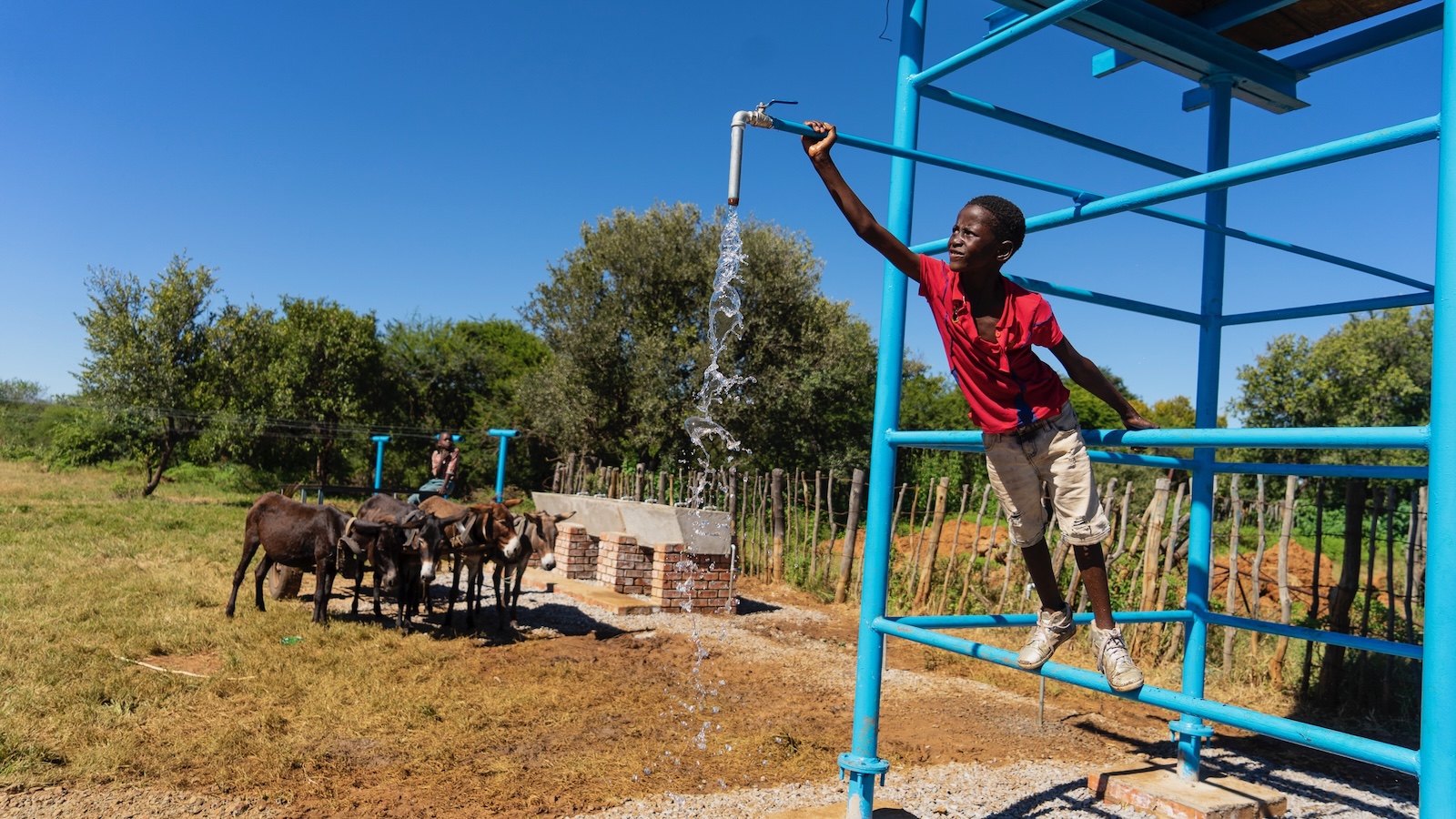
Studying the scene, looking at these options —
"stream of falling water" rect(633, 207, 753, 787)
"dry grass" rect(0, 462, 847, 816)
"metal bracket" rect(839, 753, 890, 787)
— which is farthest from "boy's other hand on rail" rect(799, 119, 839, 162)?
"dry grass" rect(0, 462, 847, 816)

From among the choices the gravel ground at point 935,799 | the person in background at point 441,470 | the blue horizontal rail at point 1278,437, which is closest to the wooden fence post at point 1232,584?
the gravel ground at point 935,799

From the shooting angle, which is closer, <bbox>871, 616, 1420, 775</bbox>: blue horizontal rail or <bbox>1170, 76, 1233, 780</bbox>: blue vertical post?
<bbox>871, 616, 1420, 775</bbox>: blue horizontal rail

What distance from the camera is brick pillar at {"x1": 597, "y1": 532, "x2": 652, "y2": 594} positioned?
10.2 metres

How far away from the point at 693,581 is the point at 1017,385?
7457 millimetres

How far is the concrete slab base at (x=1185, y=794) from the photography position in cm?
383

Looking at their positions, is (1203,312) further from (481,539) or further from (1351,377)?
(1351,377)

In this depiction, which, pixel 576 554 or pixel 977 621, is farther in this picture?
pixel 576 554

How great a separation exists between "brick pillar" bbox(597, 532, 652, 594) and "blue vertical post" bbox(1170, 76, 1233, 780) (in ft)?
23.2

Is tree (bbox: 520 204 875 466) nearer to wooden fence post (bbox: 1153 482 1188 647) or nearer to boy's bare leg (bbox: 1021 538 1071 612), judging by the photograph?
wooden fence post (bbox: 1153 482 1188 647)

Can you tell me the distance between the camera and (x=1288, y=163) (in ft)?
6.09

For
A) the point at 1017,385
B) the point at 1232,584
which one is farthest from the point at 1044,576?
the point at 1232,584

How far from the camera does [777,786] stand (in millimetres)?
4355

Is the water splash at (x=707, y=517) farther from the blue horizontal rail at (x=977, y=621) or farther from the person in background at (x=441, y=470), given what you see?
the person in background at (x=441, y=470)

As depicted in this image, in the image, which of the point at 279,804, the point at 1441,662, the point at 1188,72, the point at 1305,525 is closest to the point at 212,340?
the point at 279,804
